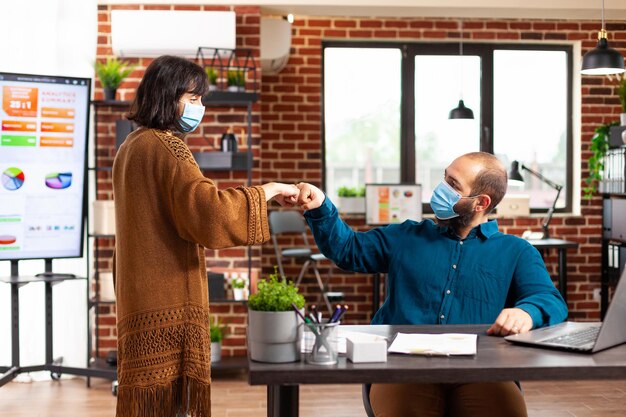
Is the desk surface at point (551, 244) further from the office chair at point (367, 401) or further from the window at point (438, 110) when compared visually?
the office chair at point (367, 401)

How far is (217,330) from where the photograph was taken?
497 centimetres

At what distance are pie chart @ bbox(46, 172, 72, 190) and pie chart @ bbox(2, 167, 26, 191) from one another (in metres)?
0.14

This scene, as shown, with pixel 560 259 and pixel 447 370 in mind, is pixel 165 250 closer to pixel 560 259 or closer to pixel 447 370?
pixel 447 370

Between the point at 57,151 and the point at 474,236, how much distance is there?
2.55m

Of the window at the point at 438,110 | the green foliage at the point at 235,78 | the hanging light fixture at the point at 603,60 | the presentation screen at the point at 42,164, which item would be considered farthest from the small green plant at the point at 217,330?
the hanging light fixture at the point at 603,60

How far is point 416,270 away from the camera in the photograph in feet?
8.37

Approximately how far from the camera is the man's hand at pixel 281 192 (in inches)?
97.1

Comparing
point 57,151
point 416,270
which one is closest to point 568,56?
point 57,151

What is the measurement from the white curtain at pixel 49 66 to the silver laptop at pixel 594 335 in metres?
3.31

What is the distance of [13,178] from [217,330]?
1.51 m

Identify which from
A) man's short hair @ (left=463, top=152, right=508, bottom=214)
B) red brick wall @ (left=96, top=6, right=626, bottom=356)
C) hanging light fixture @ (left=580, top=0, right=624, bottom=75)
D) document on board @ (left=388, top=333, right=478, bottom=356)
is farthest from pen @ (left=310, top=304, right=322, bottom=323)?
red brick wall @ (left=96, top=6, right=626, bottom=356)

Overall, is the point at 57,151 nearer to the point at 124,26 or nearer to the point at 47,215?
the point at 47,215

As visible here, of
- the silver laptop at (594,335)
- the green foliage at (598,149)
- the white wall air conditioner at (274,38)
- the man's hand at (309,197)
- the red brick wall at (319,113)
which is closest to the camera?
the silver laptop at (594,335)

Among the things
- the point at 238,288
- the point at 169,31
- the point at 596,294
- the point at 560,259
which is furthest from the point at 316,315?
the point at 596,294
